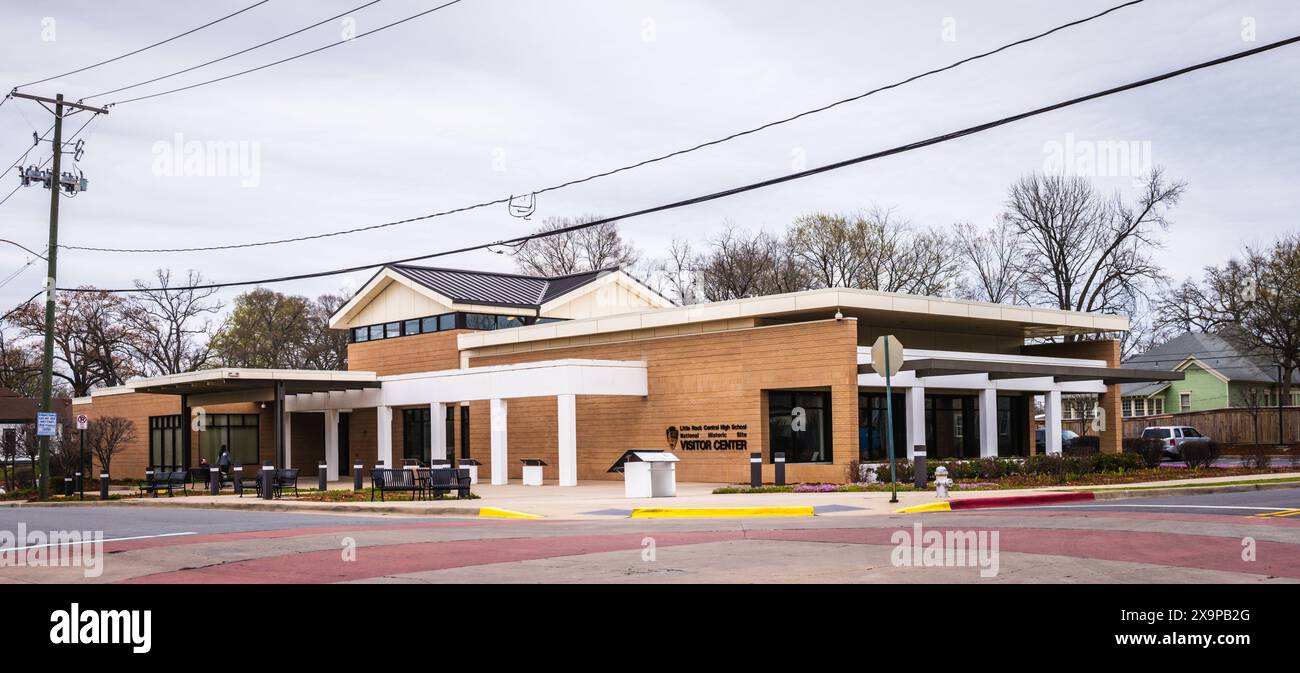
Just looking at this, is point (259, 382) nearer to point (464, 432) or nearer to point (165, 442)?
point (464, 432)

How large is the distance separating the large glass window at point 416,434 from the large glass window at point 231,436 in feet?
40.0

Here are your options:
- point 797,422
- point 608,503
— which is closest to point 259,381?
point 797,422

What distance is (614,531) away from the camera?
17.9 metres

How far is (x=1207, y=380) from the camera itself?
75938 mm

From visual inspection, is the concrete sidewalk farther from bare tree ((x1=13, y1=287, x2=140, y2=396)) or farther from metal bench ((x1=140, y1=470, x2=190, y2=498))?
bare tree ((x1=13, y1=287, x2=140, y2=396))

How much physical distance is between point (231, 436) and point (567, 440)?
26356mm

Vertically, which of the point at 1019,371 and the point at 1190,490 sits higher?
the point at 1019,371

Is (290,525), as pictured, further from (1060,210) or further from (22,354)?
(22,354)

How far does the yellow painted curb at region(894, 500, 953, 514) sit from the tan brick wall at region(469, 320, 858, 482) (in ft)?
33.2
